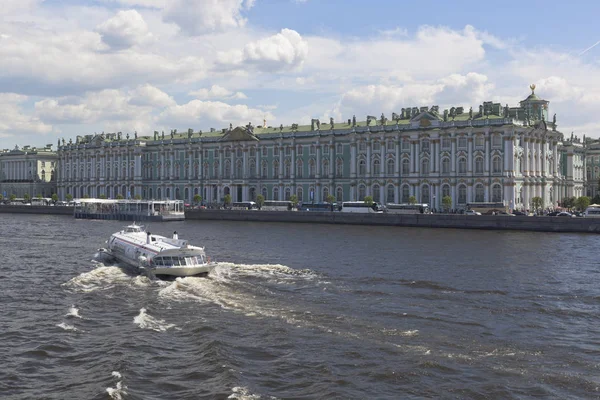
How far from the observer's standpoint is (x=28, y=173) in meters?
126

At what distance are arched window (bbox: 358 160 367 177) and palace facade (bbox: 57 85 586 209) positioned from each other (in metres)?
0.11

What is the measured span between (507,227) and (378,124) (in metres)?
27.4

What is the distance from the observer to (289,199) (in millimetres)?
83938

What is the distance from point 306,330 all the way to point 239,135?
7257 cm

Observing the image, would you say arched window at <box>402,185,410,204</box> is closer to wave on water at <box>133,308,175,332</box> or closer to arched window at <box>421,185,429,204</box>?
arched window at <box>421,185,429,204</box>

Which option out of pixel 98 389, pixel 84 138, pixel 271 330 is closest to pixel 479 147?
pixel 271 330

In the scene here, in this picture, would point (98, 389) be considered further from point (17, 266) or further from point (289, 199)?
point (289, 199)

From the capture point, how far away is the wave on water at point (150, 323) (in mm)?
19148

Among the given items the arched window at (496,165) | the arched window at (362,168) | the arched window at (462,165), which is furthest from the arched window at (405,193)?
the arched window at (496,165)

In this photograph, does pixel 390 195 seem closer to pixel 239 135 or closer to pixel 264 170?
pixel 264 170

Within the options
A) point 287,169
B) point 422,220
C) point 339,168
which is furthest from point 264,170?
point 422,220

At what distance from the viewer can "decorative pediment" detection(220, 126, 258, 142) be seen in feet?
292

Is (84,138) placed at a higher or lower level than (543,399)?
higher

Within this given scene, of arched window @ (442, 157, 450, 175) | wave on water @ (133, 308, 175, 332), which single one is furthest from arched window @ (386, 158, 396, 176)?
wave on water @ (133, 308, 175, 332)
